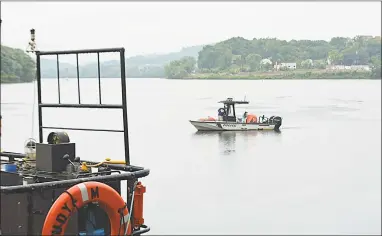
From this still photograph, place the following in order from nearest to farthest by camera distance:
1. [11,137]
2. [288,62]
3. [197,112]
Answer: [288,62]
[197,112]
[11,137]

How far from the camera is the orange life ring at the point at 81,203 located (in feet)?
12.9

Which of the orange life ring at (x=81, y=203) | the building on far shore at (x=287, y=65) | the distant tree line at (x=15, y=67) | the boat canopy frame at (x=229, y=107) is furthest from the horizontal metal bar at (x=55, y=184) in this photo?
the distant tree line at (x=15, y=67)

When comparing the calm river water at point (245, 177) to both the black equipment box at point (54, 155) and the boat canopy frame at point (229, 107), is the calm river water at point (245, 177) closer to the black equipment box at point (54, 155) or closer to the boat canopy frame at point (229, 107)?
the boat canopy frame at point (229, 107)

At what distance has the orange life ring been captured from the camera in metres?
3.93

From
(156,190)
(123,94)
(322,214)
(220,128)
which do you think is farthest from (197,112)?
(322,214)

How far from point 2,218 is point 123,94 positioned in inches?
45.8

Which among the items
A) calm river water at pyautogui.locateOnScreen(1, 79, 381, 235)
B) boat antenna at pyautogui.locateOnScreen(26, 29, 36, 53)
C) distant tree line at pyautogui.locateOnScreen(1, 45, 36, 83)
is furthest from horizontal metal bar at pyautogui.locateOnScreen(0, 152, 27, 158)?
calm river water at pyautogui.locateOnScreen(1, 79, 381, 235)

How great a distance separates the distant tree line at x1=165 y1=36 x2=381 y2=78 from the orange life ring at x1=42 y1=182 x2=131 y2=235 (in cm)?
182

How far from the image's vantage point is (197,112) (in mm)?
8250

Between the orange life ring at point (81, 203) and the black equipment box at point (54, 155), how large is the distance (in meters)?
0.39

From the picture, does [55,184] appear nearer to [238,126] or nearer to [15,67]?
[238,126]

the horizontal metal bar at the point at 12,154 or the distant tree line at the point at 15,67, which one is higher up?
the distant tree line at the point at 15,67

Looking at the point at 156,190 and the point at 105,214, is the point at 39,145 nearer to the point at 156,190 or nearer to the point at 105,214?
the point at 105,214

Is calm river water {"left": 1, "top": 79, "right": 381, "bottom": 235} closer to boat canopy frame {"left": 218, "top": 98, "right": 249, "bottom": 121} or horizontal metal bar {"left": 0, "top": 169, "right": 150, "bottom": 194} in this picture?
boat canopy frame {"left": 218, "top": 98, "right": 249, "bottom": 121}
